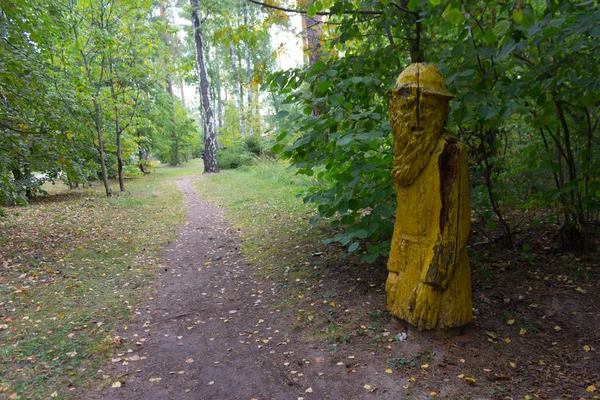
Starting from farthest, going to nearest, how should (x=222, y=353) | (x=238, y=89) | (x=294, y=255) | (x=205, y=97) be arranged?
(x=238, y=89), (x=205, y=97), (x=294, y=255), (x=222, y=353)

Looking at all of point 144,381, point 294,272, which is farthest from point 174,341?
point 294,272

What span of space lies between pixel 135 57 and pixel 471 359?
15451mm

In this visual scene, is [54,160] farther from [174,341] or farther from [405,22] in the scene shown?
[405,22]

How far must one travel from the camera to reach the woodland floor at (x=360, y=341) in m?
3.11

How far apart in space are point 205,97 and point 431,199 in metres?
21.2

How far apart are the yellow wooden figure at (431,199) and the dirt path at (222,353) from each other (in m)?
0.83

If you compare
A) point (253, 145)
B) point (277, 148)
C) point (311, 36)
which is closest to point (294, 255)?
point (277, 148)

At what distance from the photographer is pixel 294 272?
19.0ft

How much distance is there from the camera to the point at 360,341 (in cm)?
374

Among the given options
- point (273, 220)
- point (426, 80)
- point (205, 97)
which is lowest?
point (273, 220)

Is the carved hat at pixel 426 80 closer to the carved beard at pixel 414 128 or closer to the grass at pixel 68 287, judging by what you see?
the carved beard at pixel 414 128

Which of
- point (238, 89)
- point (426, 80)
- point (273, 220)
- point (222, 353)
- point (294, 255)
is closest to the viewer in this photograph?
point (426, 80)

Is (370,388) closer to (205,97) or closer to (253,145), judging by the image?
(205,97)

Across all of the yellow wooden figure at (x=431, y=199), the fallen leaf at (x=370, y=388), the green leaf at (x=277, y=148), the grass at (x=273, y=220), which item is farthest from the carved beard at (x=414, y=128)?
the fallen leaf at (x=370, y=388)
